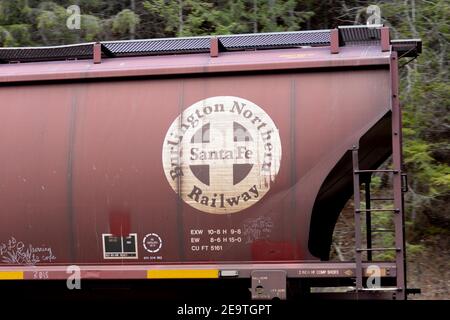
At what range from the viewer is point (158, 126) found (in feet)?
18.3

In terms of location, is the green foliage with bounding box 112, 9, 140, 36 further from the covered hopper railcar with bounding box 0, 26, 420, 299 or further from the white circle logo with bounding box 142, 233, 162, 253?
the white circle logo with bounding box 142, 233, 162, 253

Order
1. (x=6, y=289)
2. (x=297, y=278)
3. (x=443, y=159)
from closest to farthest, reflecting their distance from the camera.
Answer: (x=297, y=278)
(x=6, y=289)
(x=443, y=159)

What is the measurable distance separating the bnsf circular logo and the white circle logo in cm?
42

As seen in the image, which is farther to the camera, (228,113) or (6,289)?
(6,289)

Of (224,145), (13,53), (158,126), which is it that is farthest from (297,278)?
(13,53)

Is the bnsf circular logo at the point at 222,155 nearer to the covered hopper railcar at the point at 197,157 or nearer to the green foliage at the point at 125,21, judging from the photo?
the covered hopper railcar at the point at 197,157

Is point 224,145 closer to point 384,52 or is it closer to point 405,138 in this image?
point 384,52

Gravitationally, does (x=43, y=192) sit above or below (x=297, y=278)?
above

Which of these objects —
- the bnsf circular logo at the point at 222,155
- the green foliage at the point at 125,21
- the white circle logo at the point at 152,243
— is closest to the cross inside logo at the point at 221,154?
the bnsf circular logo at the point at 222,155

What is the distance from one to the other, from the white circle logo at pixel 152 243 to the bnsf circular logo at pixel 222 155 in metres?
0.42

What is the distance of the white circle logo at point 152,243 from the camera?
5.54 metres

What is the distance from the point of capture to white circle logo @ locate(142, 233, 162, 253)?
554 cm
